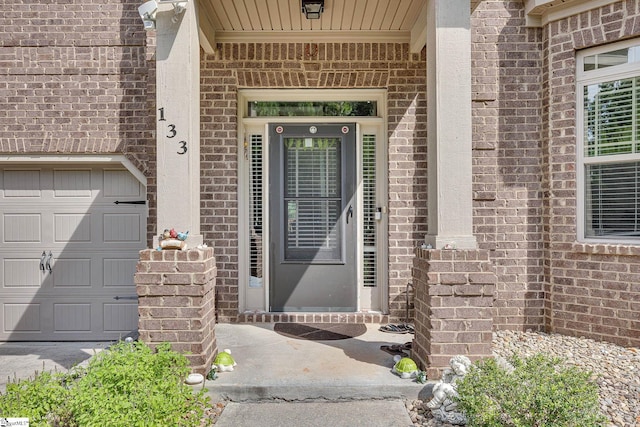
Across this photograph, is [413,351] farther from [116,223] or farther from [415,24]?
[116,223]

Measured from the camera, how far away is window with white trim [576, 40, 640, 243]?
412 centimetres

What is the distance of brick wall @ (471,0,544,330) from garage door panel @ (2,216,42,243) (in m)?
4.85

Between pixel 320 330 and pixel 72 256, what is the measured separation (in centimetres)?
295

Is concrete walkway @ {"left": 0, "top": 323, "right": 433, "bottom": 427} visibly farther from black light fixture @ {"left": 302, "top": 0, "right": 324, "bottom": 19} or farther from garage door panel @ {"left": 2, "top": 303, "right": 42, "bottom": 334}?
black light fixture @ {"left": 302, "top": 0, "right": 324, "bottom": 19}

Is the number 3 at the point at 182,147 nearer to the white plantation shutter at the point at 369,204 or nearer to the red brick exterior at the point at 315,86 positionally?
the red brick exterior at the point at 315,86

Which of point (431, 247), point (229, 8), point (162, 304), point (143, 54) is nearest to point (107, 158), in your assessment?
point (143, 54)

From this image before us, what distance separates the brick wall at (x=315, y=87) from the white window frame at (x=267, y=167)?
0.11 metres

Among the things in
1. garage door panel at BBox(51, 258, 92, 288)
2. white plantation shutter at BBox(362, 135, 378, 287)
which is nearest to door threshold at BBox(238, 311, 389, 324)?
white plantation shutter at BBox(362, 135, 378, 287)

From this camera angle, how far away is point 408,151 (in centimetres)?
480

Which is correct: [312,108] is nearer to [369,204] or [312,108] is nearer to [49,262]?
[369,204]

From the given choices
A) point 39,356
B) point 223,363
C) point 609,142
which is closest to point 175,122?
point 223,363

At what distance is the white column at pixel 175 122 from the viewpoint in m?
3.30

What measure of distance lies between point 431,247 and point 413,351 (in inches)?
34.6

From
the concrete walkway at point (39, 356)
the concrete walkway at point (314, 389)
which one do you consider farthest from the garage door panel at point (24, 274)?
the concrete walkway at point (314, 389)
